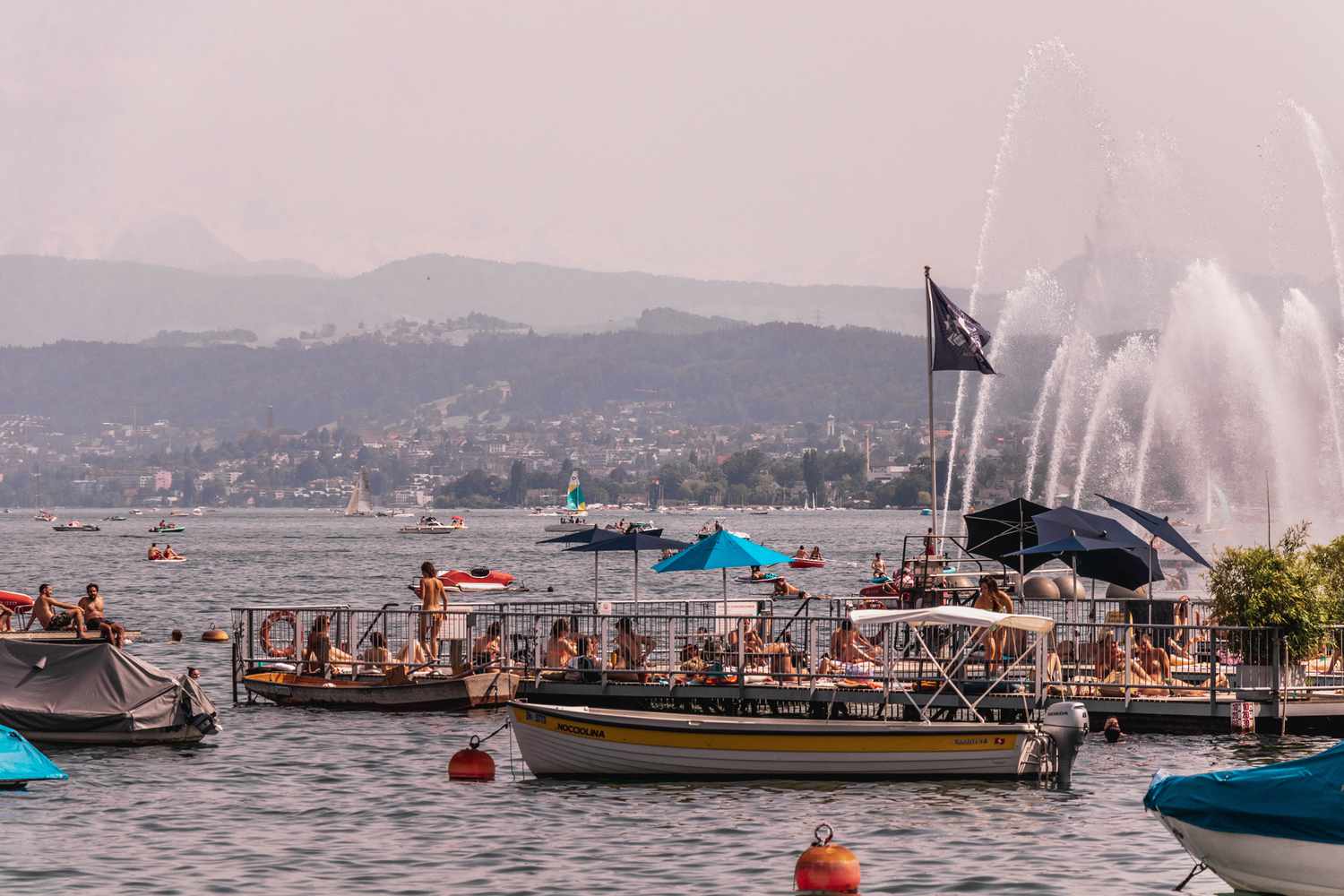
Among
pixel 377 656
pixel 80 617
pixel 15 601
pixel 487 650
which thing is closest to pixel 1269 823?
pixel 487 650

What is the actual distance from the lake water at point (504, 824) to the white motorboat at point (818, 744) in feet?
1.10

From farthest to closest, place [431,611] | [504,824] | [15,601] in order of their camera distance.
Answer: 1. [15,601]
2. [431,611]
3. [504,824]

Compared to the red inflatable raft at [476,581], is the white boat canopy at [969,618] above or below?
above

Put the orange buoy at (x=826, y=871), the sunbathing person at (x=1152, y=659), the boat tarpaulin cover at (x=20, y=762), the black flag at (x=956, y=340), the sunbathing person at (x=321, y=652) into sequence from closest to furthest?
1. the orange buoy at (x=826, y=871)
2. the boat tarpaulin cover at (x=20, y=762)
3. the sunbathing person at (x=1152, y=659)
4. the sunbathing person at (x=321, y=652)
5. the black flag at (x=956, y=340)

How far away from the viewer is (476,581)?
78.2 metres

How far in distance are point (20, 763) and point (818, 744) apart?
12428mm

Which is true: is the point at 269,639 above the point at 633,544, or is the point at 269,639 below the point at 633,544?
below

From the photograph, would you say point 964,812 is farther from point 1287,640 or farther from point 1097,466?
point 1097,466

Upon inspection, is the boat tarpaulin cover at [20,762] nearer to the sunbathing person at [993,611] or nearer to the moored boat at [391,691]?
the moored boat at [391,691]

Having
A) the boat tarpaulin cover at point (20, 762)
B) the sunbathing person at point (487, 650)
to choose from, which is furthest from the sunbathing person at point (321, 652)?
the boat tarpaulin cover at point (20, 762)

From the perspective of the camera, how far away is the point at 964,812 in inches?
1097

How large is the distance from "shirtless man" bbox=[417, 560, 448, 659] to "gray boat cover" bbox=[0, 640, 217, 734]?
699 cm

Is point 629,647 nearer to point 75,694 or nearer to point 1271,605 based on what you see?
point 75,694

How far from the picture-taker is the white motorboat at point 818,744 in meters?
29.5
